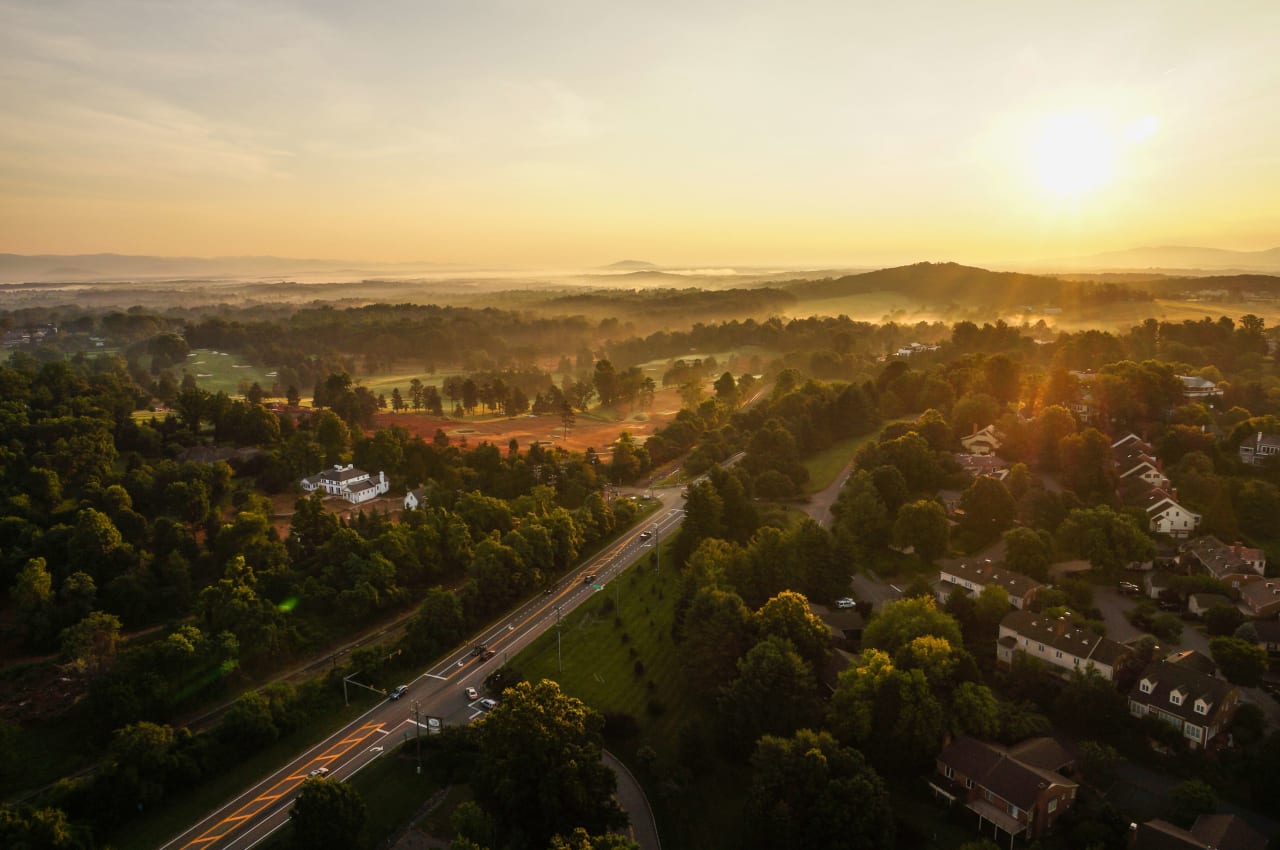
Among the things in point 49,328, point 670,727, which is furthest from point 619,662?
point 49,328

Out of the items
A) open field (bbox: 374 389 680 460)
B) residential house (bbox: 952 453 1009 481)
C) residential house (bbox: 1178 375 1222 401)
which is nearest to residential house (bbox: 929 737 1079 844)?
residential house (bbox: 952 453 1009 481)

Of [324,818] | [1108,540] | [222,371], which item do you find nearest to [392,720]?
[324,818]

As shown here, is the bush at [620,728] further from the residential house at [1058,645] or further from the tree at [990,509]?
the tree at [990,509]

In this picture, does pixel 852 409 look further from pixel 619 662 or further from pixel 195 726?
pixel 195 726

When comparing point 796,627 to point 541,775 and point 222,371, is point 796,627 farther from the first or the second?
point 222,371

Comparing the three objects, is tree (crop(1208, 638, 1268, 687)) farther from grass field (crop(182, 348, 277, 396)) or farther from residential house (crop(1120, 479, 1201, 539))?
grass field (crop(182, 348, 277, 396))

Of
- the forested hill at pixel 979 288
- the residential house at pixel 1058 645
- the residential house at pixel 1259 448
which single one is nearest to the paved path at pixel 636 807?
the residential house at pixel 1058 645
